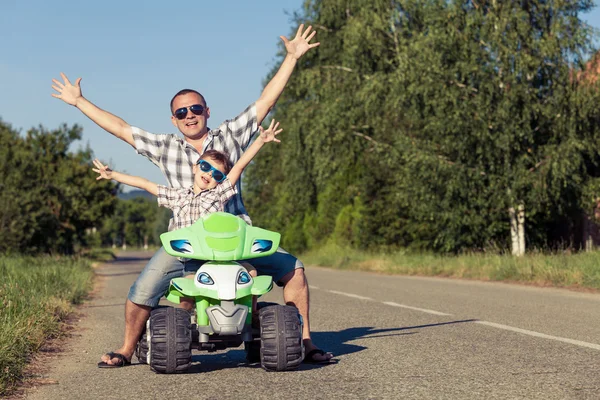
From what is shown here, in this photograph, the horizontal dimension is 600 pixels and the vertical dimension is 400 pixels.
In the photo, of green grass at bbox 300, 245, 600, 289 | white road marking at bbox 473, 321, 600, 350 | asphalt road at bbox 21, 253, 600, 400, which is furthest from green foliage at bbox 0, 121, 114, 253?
white road marking at bbox 473, 321, 600, 350

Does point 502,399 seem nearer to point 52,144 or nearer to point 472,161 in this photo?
point 472,161

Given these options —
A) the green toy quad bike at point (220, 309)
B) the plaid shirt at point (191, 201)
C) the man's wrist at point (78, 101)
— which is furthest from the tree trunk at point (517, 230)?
the green toy quad bike at point (220, 309)

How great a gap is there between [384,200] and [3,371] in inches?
1172

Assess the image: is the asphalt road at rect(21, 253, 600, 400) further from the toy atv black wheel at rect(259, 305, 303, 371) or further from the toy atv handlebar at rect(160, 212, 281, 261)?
the toy atv handlebar at rect(160, 212, 281, 261)

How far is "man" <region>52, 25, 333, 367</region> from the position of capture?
6.17 metres

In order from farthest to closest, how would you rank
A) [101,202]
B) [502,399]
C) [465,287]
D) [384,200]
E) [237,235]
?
[101,202]
[384,200]
[465,287]
[237,235]
[502,399]

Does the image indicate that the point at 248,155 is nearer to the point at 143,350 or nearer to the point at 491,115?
the point at 143,350

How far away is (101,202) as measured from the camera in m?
54.8

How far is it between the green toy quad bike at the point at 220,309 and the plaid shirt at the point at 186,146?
21.3 inches

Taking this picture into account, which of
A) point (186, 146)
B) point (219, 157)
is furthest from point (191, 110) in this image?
point (219, 157)

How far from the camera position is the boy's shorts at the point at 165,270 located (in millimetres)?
6074

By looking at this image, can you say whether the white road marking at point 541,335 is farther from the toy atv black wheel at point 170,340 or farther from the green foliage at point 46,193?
the green foliage at point 46,193

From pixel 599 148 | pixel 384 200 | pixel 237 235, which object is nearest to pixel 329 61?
pixel 384 200

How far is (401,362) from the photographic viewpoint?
631 centimetres
